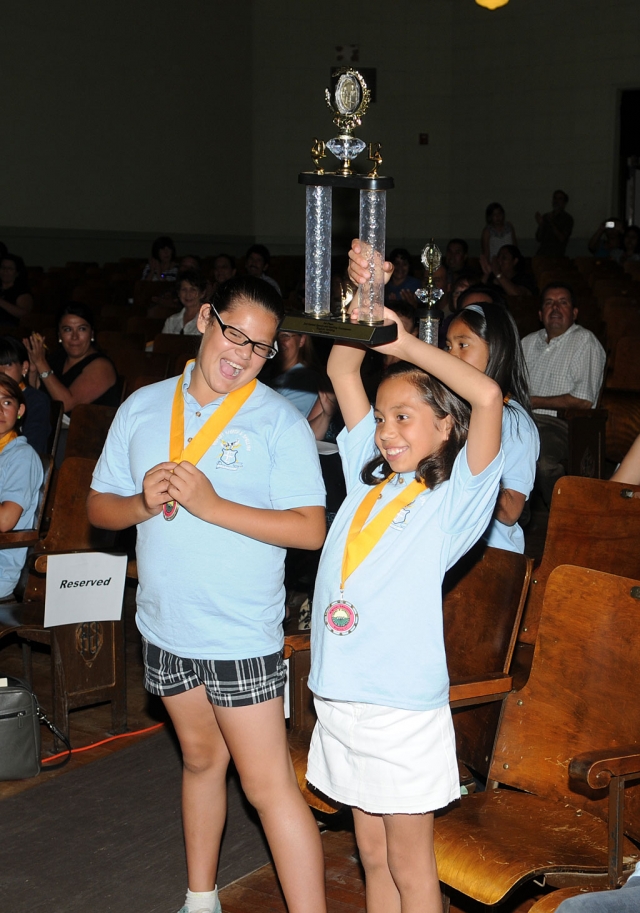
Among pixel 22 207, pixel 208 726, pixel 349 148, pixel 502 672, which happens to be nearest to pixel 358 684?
pixel 208 726

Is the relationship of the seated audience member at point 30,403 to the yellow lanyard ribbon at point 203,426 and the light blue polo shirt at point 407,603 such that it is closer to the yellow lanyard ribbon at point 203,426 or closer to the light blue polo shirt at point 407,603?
the yellow lanyard ribbon at point 203,426

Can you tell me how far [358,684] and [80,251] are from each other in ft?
42.5

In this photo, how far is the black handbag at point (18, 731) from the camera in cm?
295

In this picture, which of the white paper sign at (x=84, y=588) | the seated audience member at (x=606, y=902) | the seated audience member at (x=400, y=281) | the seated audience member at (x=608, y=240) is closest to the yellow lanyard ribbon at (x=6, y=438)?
the white paper sign at (x=84, y=588)

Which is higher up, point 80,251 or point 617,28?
point 617,28

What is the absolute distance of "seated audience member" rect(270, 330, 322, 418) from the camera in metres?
4.44

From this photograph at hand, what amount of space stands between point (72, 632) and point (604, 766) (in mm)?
1949

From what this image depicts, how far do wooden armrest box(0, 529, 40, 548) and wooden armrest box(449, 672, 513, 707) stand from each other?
1774mm

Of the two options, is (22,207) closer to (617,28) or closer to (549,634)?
(617,28)

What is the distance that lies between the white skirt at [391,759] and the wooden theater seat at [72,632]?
1511 mm

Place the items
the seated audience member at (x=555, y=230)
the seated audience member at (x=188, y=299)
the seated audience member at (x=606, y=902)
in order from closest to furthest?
the seated audience member at (x=606, y=902), the seated audience member at (x=188, y=299), the seated audience member at (x=555, y=230)

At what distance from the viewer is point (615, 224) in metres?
13.8

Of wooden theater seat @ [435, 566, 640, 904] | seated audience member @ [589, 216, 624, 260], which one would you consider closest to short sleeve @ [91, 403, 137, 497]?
wooden theater seat @ [435, 566, 640, 904]

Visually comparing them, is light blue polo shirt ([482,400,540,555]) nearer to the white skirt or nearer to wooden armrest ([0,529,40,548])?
the white skirt
